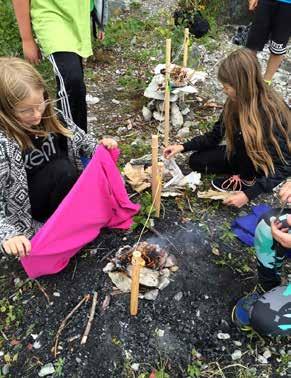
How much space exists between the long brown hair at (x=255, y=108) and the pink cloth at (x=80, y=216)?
818mm

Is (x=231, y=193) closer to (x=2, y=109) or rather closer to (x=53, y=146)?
(x=53, y=146)

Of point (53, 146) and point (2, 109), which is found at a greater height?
point (2, 109)

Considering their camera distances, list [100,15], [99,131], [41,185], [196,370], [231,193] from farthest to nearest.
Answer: [99,131] < [100,15] < [231,193] < [41,185] < [196,370]

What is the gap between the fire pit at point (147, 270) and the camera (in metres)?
2.10

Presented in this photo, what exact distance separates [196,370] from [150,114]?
2324 millimetres

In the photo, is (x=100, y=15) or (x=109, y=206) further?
(x=100, y=15)

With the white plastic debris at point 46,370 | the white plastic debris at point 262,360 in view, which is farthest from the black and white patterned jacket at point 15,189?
the white plastic debris at point 262,360

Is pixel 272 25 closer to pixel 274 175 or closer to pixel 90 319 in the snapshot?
pixel 274 175

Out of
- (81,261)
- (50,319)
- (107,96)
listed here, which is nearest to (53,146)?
(81,261)

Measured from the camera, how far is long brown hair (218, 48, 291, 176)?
91.4 inches

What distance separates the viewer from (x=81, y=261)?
2309 mm

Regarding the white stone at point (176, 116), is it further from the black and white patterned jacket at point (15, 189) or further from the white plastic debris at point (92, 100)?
the black and white patterned jacket at point (15, 189)

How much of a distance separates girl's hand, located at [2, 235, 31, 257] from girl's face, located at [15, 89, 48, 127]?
587mm

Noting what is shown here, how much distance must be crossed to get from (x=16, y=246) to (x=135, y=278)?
1.86 ft
